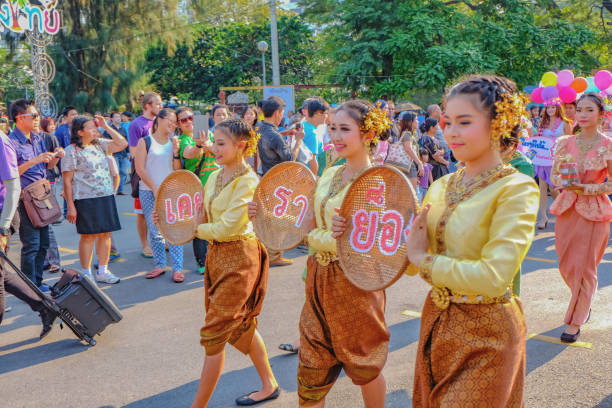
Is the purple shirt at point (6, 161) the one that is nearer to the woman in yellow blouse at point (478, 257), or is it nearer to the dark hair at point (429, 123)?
the woman in yellow blouse at point (478, 257)

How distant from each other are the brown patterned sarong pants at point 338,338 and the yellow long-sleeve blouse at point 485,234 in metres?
0.76

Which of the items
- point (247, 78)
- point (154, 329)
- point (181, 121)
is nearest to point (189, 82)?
point (247, 78)

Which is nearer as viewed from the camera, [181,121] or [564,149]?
[564,149]

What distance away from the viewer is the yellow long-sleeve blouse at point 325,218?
9.31 ft

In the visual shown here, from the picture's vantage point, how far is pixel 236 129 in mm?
3510

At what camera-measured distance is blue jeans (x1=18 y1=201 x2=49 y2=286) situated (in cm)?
582

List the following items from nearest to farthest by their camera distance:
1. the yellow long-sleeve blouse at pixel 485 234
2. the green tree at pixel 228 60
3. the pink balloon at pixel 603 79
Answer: the yellow long-sleeve blouse at pixel 485 234 → the pink balloon at pixel 603 79 → the green tree at pixel 228 60

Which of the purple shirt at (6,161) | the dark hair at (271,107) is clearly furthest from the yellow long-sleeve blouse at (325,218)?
the dark hair at (271,107)

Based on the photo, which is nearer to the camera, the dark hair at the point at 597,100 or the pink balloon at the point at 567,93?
the dark hair at the point at 597,100

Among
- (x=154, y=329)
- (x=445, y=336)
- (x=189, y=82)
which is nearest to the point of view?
(x=445, y=336)

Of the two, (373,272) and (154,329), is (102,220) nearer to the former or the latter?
(154,329)

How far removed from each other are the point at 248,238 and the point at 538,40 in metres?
19.6

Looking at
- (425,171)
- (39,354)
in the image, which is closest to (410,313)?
(39,354)

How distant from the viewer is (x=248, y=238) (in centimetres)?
343
